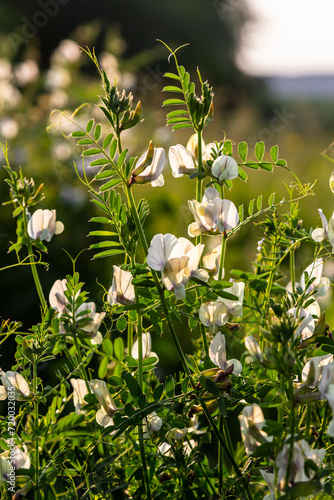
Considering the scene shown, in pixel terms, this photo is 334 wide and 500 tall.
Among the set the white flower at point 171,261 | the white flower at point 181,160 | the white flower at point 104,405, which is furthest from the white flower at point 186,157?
the white flower at point 104,405

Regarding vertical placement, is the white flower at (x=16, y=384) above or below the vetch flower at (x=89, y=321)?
below

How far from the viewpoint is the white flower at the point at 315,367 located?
0.46 m

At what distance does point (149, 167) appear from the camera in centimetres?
57

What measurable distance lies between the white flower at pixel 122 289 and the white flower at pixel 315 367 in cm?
19

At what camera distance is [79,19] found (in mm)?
12297

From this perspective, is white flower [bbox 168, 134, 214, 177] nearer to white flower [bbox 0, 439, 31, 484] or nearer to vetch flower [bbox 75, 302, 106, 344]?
vetch flower [bbox 75, 302, 106, 344]

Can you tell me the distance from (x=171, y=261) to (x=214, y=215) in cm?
8

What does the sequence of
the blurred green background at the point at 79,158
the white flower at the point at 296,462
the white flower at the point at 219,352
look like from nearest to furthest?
the white flower at the point at 296,462
the white flower at the point at 219,352
the blurred green background at the point at 79,158

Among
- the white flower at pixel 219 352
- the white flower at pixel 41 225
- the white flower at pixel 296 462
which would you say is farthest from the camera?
the white flower at pixel 41 225

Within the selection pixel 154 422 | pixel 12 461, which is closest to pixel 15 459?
pixel 12 461

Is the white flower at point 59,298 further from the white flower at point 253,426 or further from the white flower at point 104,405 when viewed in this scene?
the white flower at point 253,426

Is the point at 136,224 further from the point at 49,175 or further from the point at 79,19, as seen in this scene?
the point at 79,19

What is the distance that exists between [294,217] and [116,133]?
204 mm

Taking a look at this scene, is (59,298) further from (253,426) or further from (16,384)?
(253,426)
